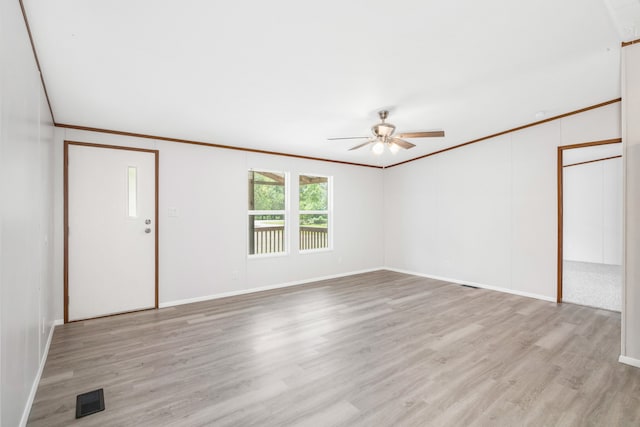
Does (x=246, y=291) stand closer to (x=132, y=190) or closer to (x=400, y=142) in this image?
(x=132, y=190)

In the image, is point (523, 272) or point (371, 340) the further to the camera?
point (523, 272)

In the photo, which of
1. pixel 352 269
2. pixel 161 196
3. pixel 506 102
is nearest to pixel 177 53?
pixel 161 196

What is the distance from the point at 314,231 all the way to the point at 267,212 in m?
1.20

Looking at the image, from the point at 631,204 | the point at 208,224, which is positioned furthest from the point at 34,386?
the point at 631,204

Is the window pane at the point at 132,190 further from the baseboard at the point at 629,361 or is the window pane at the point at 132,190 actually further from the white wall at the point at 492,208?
the baseboard at the point at 629,361

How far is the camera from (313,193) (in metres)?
5.95

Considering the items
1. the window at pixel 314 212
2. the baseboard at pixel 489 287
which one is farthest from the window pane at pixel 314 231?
the baseboard at pixel 489 287

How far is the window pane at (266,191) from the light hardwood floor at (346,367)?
180cm

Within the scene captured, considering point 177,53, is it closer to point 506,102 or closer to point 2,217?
point 2,217

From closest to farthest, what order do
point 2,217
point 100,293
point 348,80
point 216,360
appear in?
1. point 2,217
2. point 216,360
3. point 348,80
4. point 100,293

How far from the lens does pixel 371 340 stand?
3.04 meters

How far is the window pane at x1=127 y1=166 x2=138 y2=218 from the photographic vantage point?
154 inches

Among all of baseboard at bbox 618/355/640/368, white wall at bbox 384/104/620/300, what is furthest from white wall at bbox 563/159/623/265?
baseboard at bbox 618/355/640/368

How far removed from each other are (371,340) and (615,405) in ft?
5.86
